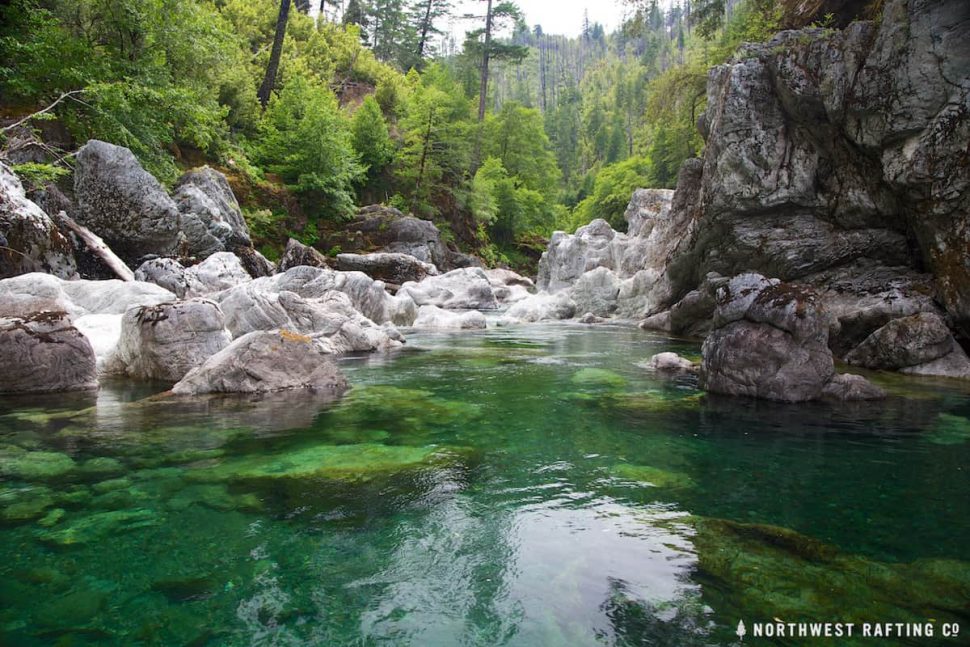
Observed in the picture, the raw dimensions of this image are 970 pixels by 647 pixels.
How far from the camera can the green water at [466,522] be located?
104 inches

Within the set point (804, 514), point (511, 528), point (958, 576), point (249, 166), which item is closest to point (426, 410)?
point (511, 528)

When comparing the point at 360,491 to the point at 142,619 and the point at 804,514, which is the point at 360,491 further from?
the point at 804,514

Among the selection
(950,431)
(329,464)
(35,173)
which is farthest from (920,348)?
(35,173)

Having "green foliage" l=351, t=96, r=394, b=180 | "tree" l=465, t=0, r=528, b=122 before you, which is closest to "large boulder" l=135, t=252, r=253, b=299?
"green foliage" l=351, t=96, r=394, b=180

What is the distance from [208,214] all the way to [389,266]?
8.21 metres

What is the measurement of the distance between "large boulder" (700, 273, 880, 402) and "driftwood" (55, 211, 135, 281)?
503 inches

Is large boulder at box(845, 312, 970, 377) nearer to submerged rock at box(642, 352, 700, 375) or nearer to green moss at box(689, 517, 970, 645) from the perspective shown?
submerged rock at box(642, 352, 700, 375)

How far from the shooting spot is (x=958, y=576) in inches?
119

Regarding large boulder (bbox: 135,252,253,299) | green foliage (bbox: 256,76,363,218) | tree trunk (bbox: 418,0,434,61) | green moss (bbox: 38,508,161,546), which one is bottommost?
green moss (bbox: 38,508,161,546)

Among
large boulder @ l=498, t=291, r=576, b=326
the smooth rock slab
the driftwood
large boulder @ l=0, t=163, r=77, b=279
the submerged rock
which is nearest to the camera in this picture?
the smooth rock slab

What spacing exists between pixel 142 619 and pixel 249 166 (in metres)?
26.0

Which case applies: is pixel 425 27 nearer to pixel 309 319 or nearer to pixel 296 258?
pixel 296 258

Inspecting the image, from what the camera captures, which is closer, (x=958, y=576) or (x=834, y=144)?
(x=958, y=576)

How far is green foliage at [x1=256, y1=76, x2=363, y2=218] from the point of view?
26672mm
